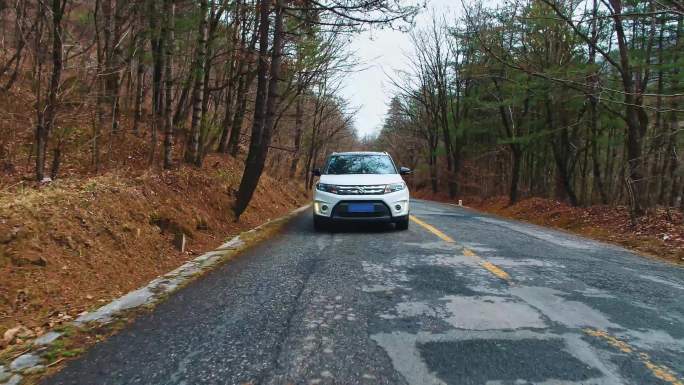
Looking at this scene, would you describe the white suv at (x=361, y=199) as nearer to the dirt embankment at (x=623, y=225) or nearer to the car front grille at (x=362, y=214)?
the car front grille at (x=362, y=214)

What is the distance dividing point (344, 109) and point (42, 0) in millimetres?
22719

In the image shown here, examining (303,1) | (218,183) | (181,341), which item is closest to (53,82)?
(218,183)

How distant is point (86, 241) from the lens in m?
4.69

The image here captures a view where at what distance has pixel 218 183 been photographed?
994 cm

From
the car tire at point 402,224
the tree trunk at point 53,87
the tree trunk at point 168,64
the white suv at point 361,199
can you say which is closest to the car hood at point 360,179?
the white suv at point 361,199

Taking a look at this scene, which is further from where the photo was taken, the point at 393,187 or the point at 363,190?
the point at 393,187

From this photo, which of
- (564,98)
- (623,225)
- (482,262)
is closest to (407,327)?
(482,262)

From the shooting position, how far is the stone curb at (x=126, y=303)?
2533 millimetres

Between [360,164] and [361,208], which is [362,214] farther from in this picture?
[360,164]

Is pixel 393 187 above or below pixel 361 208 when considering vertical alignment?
above

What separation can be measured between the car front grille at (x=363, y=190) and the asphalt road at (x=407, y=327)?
258 centimetres

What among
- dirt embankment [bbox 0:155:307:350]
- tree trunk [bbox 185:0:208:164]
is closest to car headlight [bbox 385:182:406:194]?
dirt embankment [bbox 0:155:307:350]

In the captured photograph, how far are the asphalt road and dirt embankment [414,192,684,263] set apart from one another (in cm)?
278

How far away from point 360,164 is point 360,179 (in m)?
1.09
